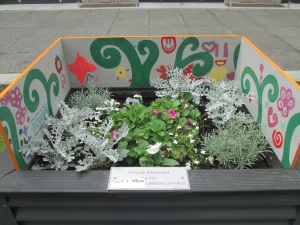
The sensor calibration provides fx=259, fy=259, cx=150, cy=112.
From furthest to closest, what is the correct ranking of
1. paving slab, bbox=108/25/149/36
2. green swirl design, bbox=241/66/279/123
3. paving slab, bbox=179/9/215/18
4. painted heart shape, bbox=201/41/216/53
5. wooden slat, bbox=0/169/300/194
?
paving slab, bbox=179/9/215/18 → paving slab, bbox=108/25/149/36 → painted heart shape, bbox=201/41/216/53 → green swirl design, bbox=241/66/279/123 → wooden slat, bbox=0/169/300/194

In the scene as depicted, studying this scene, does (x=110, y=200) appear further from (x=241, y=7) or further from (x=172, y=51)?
(x=241, y=7)

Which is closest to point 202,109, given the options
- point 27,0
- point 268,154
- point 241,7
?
point 268,154

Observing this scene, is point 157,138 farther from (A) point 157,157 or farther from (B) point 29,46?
(B) point 29,46

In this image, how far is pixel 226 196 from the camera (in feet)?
4.41

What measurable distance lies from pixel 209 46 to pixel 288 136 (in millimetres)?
1184

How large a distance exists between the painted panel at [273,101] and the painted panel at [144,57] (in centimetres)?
23

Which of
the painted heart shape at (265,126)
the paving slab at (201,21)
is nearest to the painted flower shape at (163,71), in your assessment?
the painted heart shape at (265,126)

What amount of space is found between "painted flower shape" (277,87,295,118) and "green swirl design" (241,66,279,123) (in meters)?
0.07

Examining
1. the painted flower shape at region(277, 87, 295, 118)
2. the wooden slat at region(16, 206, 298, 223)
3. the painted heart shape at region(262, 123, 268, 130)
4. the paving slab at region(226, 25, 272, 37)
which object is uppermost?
the painted flower shape at region(277, 87, 295, 118)

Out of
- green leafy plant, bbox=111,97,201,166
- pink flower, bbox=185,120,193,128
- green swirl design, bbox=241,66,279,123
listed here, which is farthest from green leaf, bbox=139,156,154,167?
green swirl design, bbox=241,66,279,123

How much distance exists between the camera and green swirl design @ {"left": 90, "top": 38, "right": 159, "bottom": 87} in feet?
7.87

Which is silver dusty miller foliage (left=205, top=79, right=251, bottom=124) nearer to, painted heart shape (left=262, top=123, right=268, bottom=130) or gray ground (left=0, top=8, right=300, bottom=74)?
painted heart shape (left=262, top=123, right=268, bottom=130)

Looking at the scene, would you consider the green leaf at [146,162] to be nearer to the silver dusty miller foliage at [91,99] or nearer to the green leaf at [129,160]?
the green leaf at [129,160]

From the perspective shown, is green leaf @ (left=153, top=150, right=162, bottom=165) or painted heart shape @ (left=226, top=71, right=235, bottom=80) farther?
painted heart shape @ (left=226, top=71, right=235, bottom=80)
